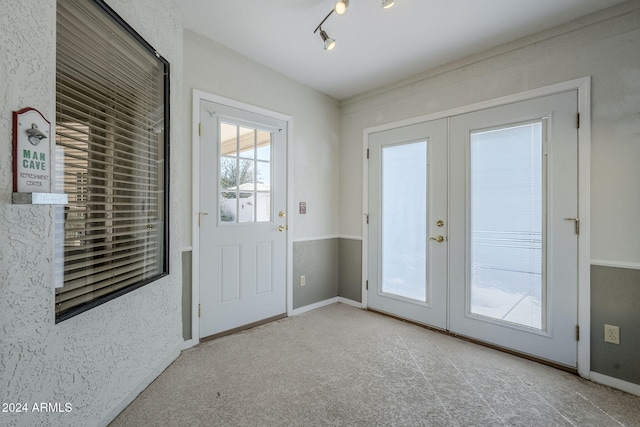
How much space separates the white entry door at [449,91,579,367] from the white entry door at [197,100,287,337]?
1733 mm

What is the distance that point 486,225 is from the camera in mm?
2512

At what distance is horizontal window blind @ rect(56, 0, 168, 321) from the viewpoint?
4.26 ft

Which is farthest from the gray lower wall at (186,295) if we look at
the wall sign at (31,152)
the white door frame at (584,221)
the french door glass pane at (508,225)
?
the white door frame at (584,221)

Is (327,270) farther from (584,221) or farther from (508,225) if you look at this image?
(584,221)

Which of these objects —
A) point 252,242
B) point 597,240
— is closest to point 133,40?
point 252,242

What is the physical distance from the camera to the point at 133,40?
1.69 metres

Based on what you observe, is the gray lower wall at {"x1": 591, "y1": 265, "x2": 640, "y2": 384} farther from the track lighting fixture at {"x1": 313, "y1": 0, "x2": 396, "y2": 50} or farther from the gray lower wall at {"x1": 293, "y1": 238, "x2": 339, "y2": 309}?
the gray lower wall at {"x1": 293, "y1": 238, "x2": 339, "y2": 309}

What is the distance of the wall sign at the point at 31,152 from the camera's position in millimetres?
1063

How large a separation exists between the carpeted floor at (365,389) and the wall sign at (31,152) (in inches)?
52.0

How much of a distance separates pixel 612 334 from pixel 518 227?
89cm

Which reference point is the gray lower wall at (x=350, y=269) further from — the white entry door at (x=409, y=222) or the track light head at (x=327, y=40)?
the track light head at (x=327, y=40)

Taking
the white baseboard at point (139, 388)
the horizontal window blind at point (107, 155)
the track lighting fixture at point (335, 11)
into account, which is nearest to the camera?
the horizontal window blind at point (107, 155)

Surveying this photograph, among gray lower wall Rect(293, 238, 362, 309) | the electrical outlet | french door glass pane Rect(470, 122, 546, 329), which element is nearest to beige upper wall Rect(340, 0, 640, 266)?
french door glass pane Rect(470, 122, 546, 329)

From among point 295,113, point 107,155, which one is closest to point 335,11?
point 295,113
